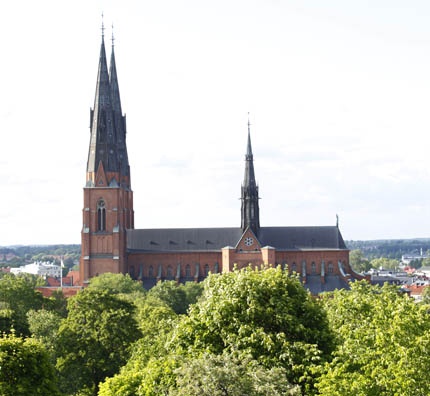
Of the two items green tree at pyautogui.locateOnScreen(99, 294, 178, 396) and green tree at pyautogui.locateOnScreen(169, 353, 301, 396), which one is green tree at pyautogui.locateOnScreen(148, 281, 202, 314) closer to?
green tree at pyautogui.locateOnScreen(99, 294, 178, 396)

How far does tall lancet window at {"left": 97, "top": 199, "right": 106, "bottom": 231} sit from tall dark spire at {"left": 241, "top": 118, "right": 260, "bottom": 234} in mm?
21639

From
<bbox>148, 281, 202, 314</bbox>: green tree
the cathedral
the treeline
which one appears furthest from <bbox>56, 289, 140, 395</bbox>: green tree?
the cathedral

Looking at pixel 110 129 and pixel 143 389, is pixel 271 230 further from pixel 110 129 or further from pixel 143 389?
pixel 143 389

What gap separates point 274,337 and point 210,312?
138 inches

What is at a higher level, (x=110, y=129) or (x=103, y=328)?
(x=110, y=129)

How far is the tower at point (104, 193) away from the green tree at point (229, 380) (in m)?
101

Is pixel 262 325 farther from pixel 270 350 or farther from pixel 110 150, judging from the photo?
pixel 110 150

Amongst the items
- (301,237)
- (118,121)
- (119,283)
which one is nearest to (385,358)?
(119,283)

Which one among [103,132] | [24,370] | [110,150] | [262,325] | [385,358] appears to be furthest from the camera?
[110,150]

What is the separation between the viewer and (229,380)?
104 ft

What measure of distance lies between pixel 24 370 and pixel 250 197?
309ft

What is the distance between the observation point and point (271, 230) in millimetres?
142875

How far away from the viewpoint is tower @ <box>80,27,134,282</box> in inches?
5226

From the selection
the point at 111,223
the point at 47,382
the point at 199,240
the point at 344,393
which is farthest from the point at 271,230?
the point at 344,393
